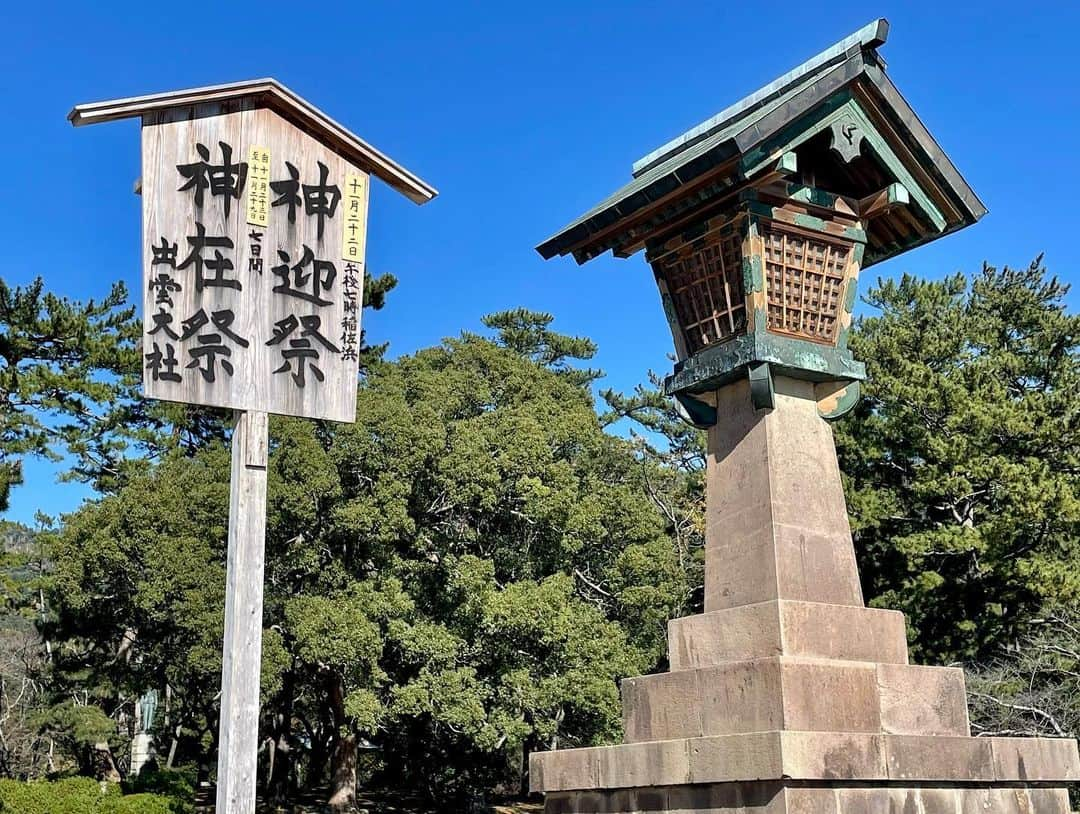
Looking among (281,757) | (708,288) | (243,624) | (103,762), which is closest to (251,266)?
(243,624)

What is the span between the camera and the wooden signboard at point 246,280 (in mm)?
5320

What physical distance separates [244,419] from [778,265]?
10.5ft

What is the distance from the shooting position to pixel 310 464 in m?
18.7

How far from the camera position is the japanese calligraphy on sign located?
5465mm

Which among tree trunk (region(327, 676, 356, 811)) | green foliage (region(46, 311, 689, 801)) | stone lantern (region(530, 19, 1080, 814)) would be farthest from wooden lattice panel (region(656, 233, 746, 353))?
tree trunk (region(327, 676, 356, 811))

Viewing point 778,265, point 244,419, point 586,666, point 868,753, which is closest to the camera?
point 868,753

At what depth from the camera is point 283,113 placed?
5809 mm

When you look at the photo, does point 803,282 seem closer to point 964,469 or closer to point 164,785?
A: point 964,469

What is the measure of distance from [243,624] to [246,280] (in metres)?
1.77

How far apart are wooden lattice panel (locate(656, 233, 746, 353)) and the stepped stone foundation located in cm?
38

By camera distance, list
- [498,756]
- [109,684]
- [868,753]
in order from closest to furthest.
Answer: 1. [868,753]
2. [109,684]
3. [498,756]

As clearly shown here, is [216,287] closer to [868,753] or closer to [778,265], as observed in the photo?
[778,265]

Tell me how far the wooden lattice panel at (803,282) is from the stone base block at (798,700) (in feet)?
6.55

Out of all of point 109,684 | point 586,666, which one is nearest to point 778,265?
point 586,666
